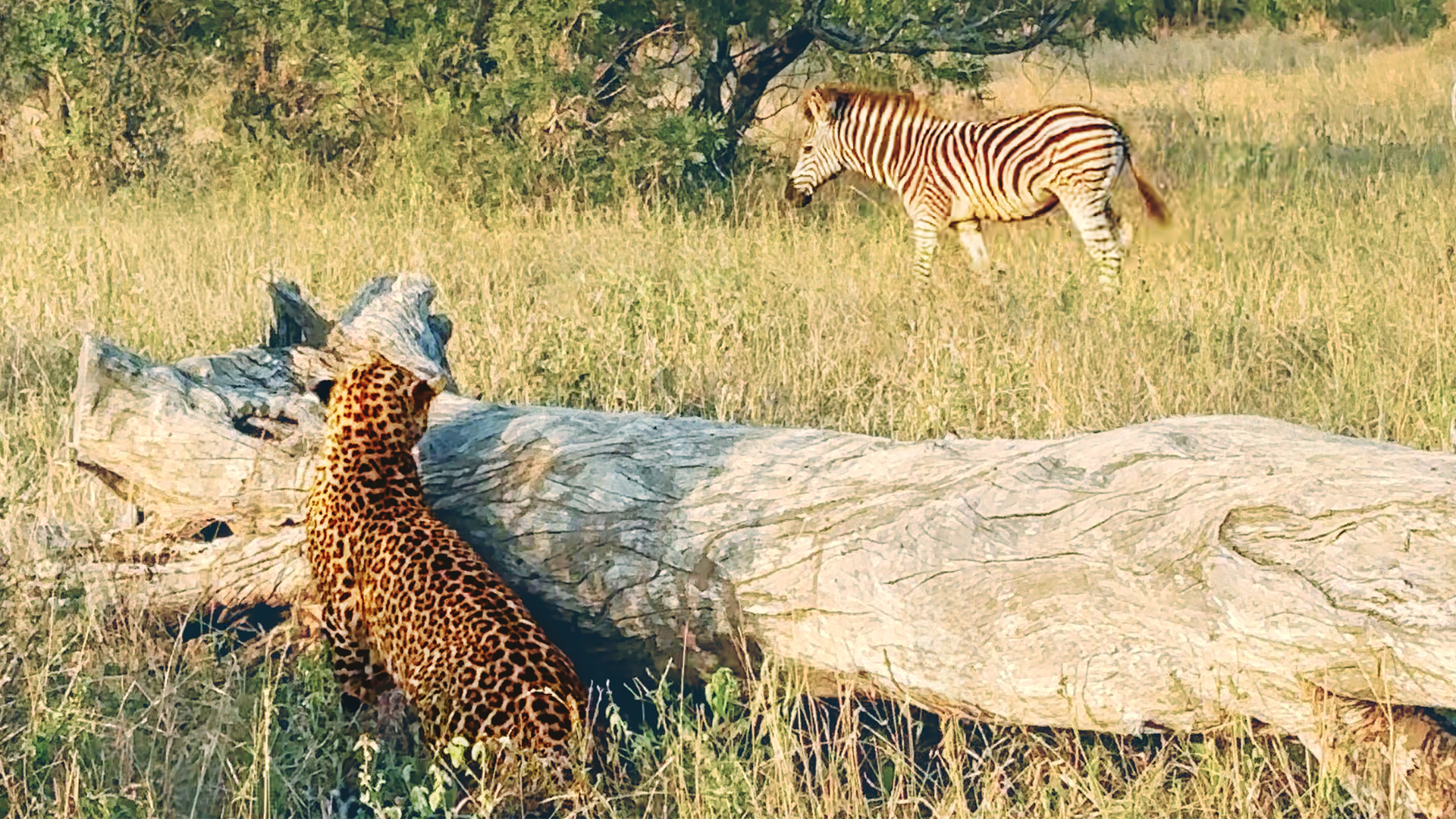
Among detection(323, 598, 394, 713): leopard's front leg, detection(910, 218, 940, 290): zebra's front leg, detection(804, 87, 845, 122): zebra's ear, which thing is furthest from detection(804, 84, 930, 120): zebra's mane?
detection(323, 598, 394, 713): leopard's front leg

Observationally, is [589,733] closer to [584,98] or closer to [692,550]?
[692,550]

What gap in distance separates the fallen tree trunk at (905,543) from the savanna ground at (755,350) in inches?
6.5

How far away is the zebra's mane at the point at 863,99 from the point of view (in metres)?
10.3

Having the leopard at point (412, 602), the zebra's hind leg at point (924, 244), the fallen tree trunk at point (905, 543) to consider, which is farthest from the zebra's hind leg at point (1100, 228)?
the leopard at point (412, 602)

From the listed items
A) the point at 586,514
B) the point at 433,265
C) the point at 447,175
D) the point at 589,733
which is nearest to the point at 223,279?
the point at 433,265

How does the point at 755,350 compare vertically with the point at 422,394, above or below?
below

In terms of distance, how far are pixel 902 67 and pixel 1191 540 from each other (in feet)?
29.3

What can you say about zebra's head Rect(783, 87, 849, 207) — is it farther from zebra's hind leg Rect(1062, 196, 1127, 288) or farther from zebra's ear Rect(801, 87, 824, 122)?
zebra's hind leg Rect(1062, 196, 1127, 288)

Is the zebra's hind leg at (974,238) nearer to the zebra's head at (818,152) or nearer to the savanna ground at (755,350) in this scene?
the savanna ground at (755,350)

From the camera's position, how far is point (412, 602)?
379 cm

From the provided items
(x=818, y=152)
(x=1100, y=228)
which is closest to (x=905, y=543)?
(x=1100, y=228)

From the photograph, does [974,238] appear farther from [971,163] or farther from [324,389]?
[324,389]

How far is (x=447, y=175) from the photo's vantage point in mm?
10344

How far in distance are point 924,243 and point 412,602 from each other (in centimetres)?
616
